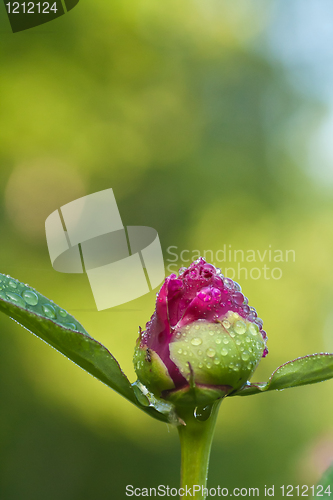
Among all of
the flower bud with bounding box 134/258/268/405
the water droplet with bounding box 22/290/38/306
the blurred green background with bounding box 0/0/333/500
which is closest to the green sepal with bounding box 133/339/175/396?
the flower bud with bounding box 134/258/268/405

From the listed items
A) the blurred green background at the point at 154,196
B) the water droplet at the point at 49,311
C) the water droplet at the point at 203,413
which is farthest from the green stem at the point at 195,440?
the blurred green background at the point at 154,196

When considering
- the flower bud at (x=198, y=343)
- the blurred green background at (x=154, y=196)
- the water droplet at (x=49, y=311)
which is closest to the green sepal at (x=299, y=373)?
the flower bud at (x=198, y=343)

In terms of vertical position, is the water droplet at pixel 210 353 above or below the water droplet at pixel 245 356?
above

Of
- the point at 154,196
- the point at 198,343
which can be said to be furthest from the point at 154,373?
the point at 154,196

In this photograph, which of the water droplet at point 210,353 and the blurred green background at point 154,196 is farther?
the blurred green background at point 154,196

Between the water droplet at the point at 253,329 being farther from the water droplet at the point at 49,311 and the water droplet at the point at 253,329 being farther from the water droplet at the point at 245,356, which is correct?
the water droplet at the point at 49,311

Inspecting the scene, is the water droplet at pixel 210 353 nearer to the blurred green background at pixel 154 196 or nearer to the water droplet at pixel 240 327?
the water droplet at pixel 240 327

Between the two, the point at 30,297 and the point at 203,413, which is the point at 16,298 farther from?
the point at 203,413

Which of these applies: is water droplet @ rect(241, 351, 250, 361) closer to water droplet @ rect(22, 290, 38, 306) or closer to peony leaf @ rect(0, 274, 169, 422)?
peony leaf @ rect(0, 274, 169, 422)
